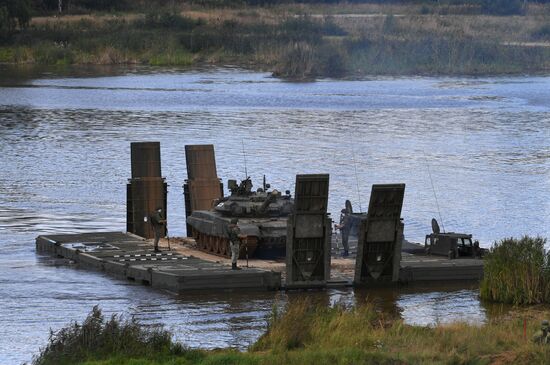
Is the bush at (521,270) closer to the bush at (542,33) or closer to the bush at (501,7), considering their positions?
the bush at (542,33)

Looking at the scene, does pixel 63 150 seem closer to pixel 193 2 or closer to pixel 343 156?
pixel 343 156

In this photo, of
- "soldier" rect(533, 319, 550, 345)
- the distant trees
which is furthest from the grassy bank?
the distant trees

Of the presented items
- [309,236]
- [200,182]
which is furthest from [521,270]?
[200,182]

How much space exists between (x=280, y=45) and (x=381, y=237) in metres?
63.9

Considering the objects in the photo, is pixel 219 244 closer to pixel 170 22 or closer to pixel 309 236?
pixel 309 236

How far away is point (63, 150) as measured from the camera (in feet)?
175

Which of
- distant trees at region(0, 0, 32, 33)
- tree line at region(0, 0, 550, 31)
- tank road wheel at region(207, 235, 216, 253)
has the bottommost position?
tank road wheel at region(207, 235, 216, 253)

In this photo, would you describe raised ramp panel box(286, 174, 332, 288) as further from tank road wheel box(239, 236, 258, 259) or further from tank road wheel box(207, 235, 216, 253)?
tank road wheel box(207, 235, 216, 253)

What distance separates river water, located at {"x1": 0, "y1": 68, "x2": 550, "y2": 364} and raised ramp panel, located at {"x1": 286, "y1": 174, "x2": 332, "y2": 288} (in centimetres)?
41

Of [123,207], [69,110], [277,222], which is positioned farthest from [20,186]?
[69,110]

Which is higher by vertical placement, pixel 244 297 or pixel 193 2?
pixel 193 2

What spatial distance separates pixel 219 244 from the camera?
31.2 metres

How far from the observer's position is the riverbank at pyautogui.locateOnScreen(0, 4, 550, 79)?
91188 mm

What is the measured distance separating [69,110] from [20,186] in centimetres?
2329
